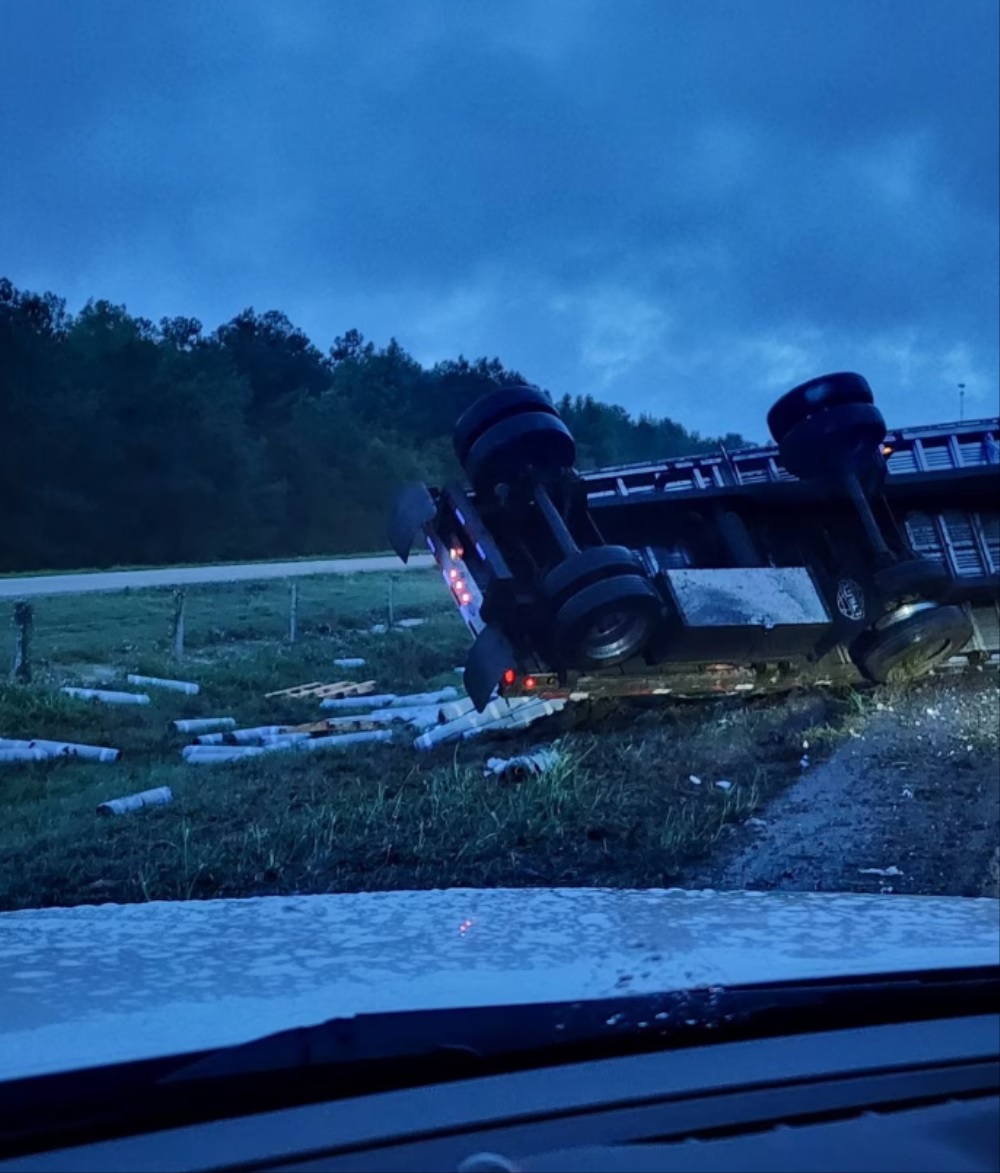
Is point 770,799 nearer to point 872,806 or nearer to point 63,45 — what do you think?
point 872,806

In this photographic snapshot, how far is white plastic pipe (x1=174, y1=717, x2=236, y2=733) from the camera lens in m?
2.93

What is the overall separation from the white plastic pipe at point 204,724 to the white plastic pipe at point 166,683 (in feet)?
0.21

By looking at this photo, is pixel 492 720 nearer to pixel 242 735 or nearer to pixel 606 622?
pixel 606 622

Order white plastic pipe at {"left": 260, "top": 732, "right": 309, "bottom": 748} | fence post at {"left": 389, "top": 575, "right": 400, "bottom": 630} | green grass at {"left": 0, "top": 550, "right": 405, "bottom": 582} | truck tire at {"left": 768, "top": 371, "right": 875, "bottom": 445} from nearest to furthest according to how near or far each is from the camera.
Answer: green grass at {"left": 0, "top": 550, "right": 405, "bottom": 582}, white plastic pipe at {"left": 260, "top": 732, "right": 309, "bottom": 748}, fence post at {"left": 389, "top": 575, "right": 400, "bottom": 630}, truck tire at {"left": 768, "top": 371, "right": 875, "bottom": 445}

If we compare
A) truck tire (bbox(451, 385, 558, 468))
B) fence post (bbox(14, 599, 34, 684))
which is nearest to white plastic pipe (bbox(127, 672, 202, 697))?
fence post (bbox(14, 599, 34, 684))

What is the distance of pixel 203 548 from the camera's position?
2893mm

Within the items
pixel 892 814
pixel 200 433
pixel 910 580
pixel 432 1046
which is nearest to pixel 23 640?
pixel 200 433

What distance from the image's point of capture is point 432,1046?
4.84 feet

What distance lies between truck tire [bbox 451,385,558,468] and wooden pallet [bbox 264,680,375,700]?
2.05ft

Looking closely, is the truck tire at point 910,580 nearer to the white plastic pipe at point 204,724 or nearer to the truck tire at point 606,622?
the truck tire at point 606,622

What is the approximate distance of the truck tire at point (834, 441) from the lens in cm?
384

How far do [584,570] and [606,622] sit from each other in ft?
0.53

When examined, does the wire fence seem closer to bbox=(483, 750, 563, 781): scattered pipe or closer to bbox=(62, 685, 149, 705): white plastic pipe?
bbox=(62, 685, 149, 705): white plastic pipe

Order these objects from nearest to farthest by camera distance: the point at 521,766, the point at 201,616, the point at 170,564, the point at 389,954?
the point at 389,954
the point at 170,564
the point at 201,616
the point at 521,766
